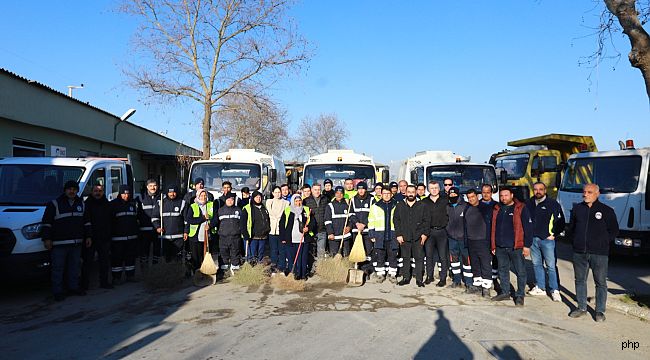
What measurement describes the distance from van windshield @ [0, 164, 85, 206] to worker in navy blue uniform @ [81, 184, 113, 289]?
0.86 m

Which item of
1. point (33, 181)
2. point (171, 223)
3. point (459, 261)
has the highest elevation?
point (33, 181)

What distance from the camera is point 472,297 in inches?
302

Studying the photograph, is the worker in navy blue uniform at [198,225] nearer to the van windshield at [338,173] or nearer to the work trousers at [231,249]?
the work trousers at [231,249]

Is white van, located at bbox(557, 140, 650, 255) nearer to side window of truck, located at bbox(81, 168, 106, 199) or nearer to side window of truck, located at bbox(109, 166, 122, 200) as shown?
side window of truck, located at bbox(109, 166, 122, 200)

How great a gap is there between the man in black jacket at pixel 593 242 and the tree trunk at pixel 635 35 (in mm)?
1966

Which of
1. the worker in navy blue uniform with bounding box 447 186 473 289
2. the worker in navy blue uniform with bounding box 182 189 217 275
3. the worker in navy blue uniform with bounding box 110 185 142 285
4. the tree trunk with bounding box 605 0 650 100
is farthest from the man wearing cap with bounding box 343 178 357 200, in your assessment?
the tree trunk with bounding box 605 0 650 100

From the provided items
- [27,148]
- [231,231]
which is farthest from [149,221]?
[27,148]

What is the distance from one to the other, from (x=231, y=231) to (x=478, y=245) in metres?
4.43

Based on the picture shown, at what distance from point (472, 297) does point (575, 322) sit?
1.69 metres

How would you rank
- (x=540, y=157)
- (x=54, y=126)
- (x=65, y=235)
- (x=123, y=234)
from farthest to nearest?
(x=54, y=126) → (x=540, y=157) → (x=123, y=234) → (x=65, y=235)

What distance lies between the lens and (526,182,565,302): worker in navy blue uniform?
7.45 meters

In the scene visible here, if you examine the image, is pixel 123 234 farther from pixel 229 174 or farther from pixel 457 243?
pixel 457 243

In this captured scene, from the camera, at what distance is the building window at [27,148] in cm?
1582

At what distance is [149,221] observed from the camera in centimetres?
909
